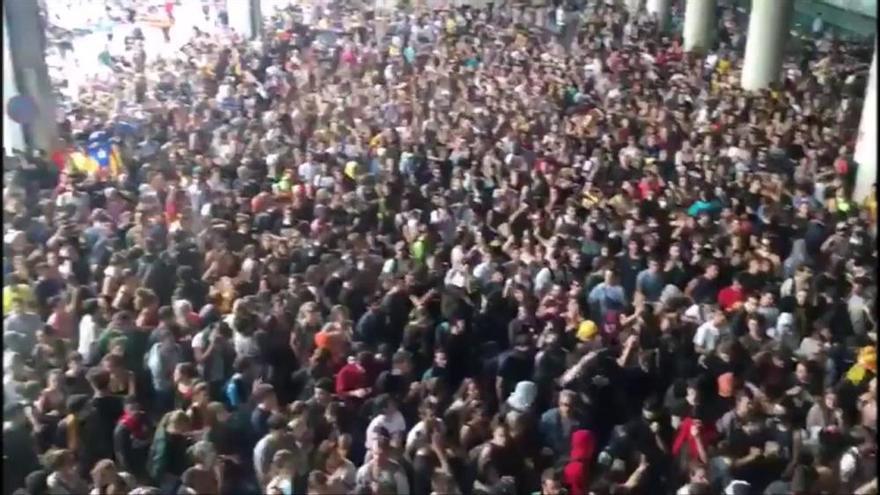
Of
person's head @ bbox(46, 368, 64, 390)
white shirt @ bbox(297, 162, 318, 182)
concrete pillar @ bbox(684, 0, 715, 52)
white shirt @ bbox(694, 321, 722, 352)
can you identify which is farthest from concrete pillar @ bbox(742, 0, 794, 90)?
person's head @ bbox(46, 368, 64, 390)

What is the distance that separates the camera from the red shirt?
354 inches

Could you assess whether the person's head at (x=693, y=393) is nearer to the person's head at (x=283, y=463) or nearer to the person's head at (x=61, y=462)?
the person's head at (x=283, y=463)

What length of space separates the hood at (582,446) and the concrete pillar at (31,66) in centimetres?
1054

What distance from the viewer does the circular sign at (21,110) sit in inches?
591

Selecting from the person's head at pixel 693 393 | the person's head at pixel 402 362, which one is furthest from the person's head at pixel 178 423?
the person's head at pixel 693 393

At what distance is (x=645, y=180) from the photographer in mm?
12203

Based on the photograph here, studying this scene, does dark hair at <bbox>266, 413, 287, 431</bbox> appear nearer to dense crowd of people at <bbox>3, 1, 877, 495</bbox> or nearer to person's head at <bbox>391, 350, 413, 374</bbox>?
dense crowd of people at <bbox>3, 1, 877, 495</bbox>

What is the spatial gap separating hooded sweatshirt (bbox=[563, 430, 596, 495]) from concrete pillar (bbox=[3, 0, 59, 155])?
1055 cm

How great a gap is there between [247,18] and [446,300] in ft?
62.7

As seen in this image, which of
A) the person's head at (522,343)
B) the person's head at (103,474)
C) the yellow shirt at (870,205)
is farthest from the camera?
the yellow shirt at (870,205)

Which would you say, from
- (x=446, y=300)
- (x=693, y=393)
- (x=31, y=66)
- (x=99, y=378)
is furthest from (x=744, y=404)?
(x=31, y=66)

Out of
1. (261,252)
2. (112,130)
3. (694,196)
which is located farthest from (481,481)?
(112,130)

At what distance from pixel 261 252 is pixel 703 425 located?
4584 millimetres

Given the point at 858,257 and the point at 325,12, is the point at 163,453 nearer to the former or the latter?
the point at 858,257
